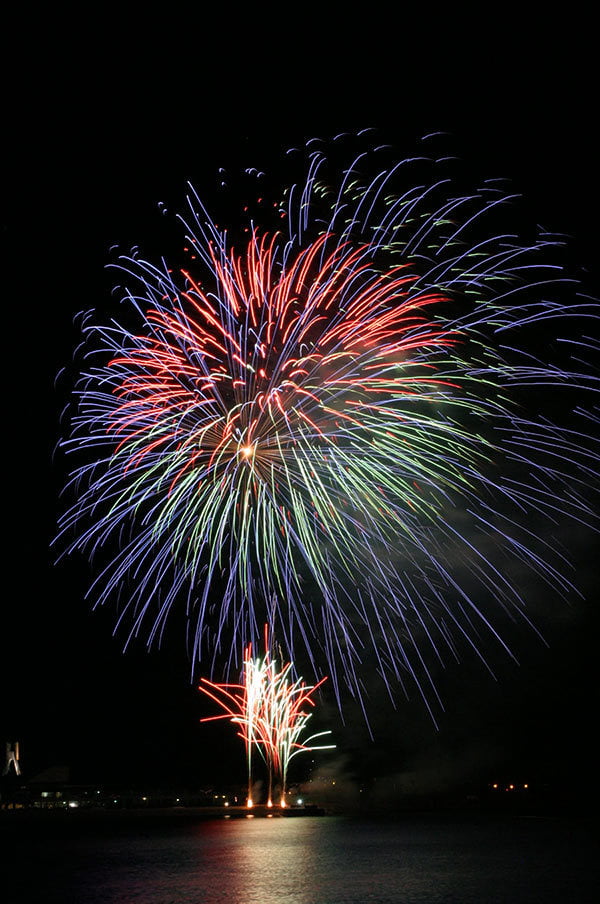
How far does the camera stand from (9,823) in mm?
→ 48656

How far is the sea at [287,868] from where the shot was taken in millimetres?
18562

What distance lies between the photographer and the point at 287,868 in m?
24.6

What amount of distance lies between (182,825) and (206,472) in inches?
1439

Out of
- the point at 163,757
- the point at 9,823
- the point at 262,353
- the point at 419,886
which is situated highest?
the point at 163,757

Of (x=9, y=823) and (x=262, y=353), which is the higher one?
(x=262, y=353)

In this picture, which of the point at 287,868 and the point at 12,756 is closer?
the point at 287,868

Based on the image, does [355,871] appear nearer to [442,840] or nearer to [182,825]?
[442,840]

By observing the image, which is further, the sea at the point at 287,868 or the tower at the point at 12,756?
the tower at the point at 12,756

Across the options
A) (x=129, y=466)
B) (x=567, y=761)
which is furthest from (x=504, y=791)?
(x=129, y=466)

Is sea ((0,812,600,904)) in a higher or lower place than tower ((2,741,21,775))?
lower

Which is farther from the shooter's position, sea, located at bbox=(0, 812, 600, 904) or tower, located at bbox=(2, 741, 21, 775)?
tower, located at bbox=(2, 741, 21, 775)

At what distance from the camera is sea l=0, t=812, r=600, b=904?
18.6 meters

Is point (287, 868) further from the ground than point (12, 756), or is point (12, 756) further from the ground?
point (12, 756)

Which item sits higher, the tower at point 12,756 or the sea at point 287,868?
the tower at point 12,756
